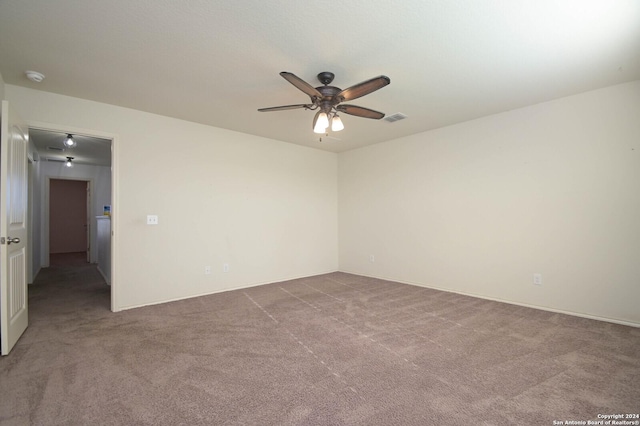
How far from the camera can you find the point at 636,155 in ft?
9.43

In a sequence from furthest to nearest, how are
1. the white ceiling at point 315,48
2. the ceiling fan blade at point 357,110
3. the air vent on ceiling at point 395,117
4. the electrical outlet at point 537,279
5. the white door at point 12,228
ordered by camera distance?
the air vent on ceiling at point 395,117
the electrical outlet at point 537,279
the ceiling fan blade at point 357,110
the white door at point 12,228
the white ceiling at point 315,48

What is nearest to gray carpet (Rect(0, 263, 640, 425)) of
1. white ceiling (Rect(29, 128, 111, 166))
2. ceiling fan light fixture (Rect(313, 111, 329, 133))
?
ceiling fan light fixture (Rect(313, 111, 329, 133))

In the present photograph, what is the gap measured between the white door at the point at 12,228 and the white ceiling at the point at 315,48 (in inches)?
25.3

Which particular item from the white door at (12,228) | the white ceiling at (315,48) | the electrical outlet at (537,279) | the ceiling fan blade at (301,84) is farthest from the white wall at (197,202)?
the electrical outlet at (537,279)

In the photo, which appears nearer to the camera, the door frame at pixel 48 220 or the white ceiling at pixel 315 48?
the white ceiling at pixel 315 48

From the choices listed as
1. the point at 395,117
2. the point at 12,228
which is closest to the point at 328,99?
the point at 395,117

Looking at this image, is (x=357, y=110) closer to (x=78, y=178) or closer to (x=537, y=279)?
(x=537, y=279)

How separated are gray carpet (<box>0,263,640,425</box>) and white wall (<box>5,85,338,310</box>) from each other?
66 centimetres

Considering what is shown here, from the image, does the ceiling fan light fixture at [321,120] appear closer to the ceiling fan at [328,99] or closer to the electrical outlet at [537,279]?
the ceiling fan at [328,99]

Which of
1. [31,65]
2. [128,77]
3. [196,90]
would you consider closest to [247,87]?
[196,90]

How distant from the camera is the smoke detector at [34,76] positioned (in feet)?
8.61

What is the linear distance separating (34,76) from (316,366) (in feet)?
12.0

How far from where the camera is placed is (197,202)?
4113 mm

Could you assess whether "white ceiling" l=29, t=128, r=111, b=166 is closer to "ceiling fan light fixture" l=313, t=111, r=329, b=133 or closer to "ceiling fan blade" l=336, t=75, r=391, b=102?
"ceiling fan light fixture" l=313, t=111, r=329, b=133
